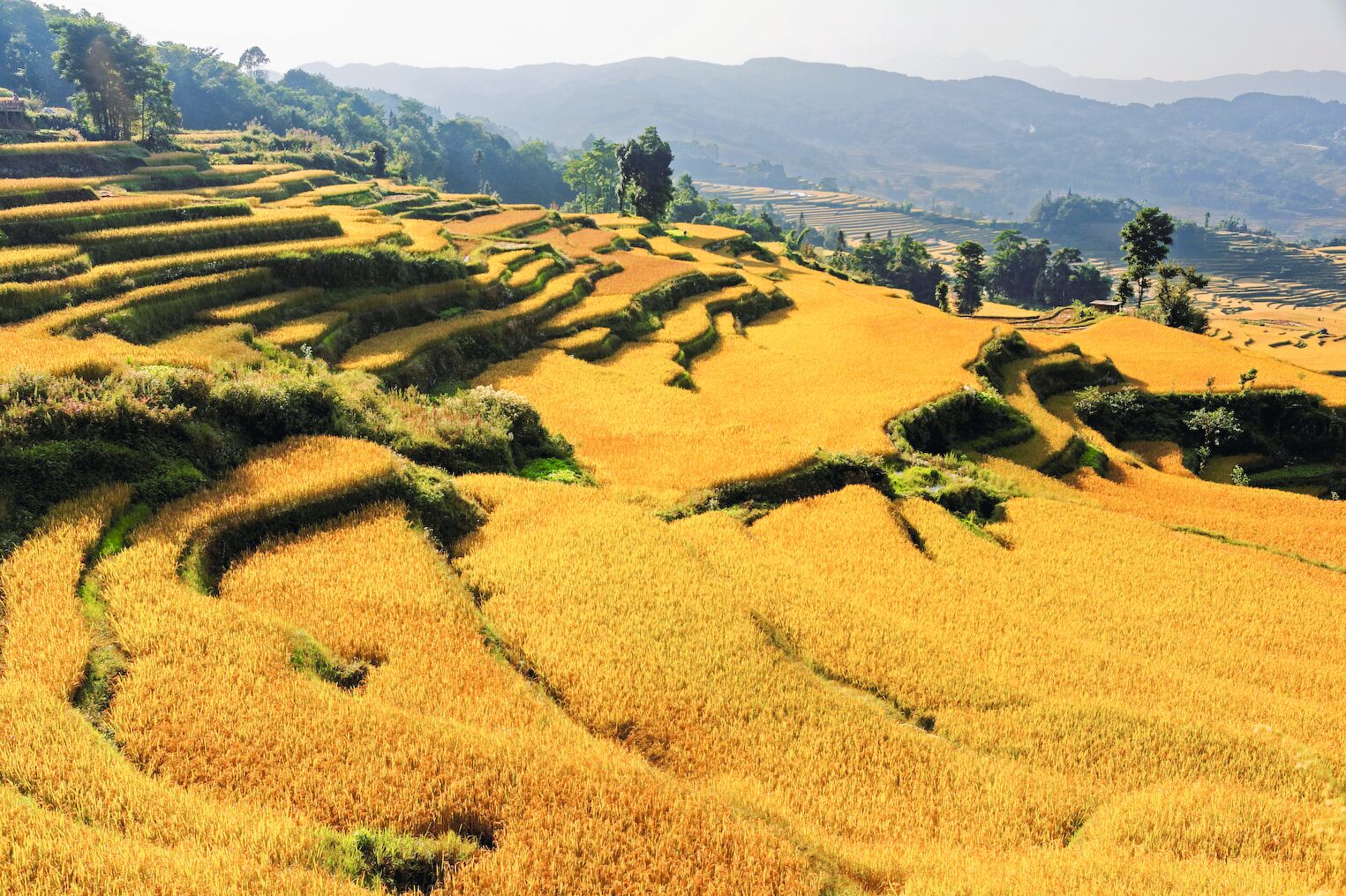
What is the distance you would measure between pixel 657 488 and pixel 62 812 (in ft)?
31.5

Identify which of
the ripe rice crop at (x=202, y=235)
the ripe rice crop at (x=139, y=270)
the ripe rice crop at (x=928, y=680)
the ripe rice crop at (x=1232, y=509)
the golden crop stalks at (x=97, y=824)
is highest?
the ripe rice crop at (x=202, y=235)

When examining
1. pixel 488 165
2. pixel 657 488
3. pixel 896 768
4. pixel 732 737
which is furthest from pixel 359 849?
pixel 488 165

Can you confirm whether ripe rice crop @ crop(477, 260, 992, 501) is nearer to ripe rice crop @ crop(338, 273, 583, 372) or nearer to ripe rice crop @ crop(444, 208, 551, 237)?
ripe rice crop @ crop(338, 273, 583, 372)

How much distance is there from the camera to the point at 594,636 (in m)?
7.93

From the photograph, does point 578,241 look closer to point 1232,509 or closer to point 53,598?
point 1232,509

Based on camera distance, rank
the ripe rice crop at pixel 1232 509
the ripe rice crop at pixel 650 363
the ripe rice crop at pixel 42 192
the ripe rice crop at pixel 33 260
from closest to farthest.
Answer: the ripe rice crop at pixel 1232 509 < the ripe rice crop at pixel 33 260 < the ripe rice crop at pixel 650 363 < the ripe rice crop at pixel 42 192

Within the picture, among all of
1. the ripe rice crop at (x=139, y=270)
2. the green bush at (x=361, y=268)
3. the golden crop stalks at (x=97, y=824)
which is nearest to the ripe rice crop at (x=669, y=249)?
the green bush at (x=361, y=268)

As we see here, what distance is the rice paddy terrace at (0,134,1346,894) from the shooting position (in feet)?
16.7

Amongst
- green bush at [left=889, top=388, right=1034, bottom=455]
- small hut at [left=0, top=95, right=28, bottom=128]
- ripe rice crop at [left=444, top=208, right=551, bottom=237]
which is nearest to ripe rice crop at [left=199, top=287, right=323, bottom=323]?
ripe rice crop at [left=444, top=208, right=551, bottom=237]

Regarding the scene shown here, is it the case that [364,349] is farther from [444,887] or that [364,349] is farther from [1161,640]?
[1161,640]

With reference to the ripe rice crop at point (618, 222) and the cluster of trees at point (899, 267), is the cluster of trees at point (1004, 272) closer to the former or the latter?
the cluster of trees at point (899, 267)

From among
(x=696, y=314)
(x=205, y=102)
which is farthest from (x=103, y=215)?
(x=205, y=102)

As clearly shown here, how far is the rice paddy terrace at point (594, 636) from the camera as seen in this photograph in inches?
200

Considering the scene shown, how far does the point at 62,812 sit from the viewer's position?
4.57 metres
